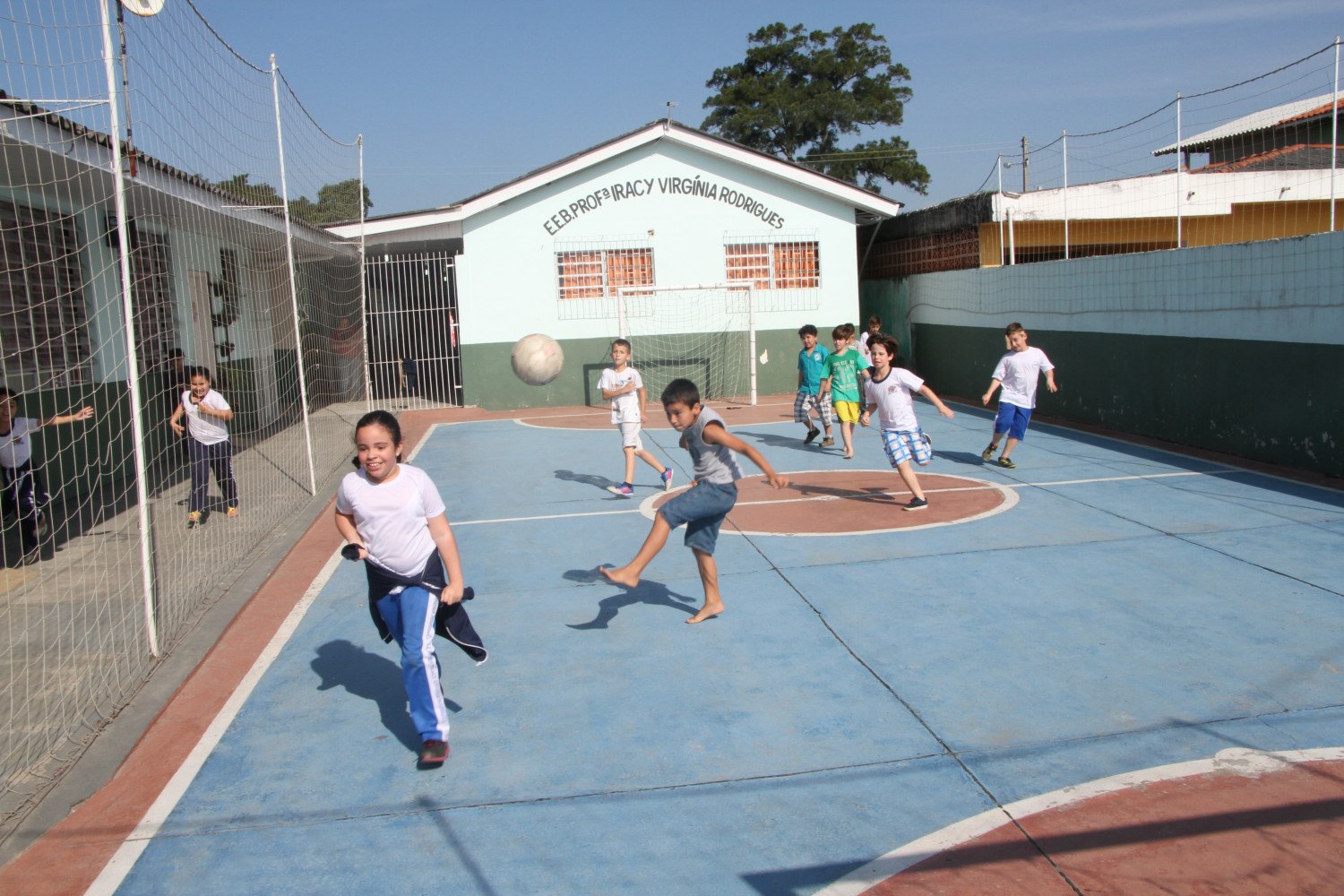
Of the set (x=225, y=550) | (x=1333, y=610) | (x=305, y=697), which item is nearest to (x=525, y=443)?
(x=225, y=550)

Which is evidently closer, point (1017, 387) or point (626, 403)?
point (626, 403)

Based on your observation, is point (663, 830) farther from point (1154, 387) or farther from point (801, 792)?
point (1154, 387)

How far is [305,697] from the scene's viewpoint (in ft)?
18.8

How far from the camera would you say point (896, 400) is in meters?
9.62

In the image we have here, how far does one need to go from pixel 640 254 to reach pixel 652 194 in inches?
47.9

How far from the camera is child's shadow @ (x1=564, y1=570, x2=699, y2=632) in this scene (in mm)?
6815

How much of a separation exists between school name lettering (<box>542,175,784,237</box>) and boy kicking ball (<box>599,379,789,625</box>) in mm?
14579

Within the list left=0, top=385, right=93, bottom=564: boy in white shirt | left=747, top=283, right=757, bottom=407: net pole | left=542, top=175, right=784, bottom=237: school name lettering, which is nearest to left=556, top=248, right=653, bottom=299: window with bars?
left=542, top=175, right=784, bottom=237: school name lettering

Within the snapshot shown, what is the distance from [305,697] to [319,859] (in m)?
1.83

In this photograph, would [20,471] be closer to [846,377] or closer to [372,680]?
[372,680]

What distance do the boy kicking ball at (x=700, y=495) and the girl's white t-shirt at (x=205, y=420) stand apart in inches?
220

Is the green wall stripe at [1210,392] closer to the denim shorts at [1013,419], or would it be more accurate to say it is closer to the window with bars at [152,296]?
the denim shorts at [1013,419]

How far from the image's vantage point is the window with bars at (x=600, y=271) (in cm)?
2069

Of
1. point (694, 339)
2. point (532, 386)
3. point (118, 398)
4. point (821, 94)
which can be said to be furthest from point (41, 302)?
point (821, 94)
